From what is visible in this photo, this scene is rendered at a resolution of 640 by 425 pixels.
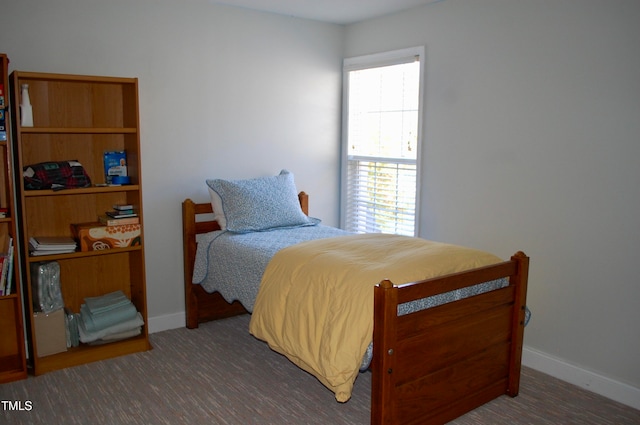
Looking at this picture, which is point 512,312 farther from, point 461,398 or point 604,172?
point 604,172

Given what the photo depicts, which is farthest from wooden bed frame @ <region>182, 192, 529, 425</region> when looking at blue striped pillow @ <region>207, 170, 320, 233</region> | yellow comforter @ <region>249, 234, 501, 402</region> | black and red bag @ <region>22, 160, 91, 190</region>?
black and red bag @ <region>22, 160, 91, 190</region>

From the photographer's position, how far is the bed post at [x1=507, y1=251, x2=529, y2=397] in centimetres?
276

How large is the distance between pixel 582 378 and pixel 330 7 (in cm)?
295

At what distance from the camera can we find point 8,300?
3.20 meters

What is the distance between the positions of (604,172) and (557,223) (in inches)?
15.4

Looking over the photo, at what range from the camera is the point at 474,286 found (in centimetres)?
263

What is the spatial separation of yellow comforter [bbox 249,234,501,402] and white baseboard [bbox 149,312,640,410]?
0.82 meters

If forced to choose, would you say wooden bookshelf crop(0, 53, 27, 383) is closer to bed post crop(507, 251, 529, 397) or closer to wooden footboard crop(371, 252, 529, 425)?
wooden footboard crop(371, 252, 529, 425)

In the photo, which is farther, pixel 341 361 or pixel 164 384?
pixel 164 384

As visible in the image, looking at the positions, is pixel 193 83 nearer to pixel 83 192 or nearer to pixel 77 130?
pixel 77 130

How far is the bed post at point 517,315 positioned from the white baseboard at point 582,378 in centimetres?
43

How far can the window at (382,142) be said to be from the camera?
4.02 m

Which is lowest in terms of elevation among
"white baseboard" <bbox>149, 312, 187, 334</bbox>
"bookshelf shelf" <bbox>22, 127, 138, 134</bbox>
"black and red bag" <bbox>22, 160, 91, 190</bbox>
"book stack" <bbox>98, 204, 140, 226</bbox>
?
"white baseboard" <bbox>149, 312, 187, 334</bbox>

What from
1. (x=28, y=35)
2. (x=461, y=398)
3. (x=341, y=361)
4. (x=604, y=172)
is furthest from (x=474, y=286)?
(x=28, y=35)
